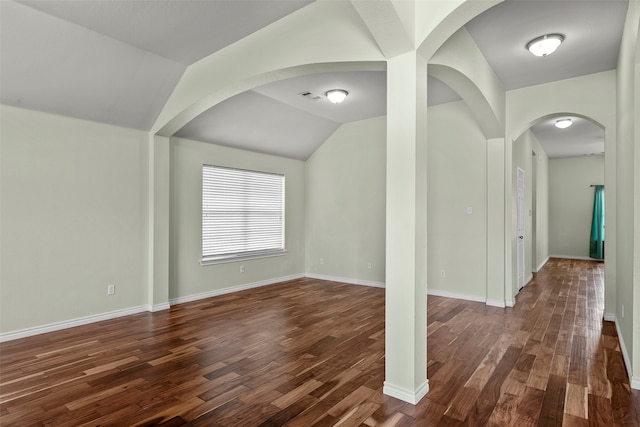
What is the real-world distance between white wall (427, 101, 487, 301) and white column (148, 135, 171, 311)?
3984mm

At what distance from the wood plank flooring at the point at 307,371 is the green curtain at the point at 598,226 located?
618cm

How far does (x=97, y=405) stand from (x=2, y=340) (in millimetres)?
2093

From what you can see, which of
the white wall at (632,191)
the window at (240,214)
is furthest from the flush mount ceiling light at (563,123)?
the window at (240,214)

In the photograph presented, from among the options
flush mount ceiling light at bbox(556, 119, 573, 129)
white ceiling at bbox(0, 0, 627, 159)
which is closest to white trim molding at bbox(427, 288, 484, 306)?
white ceiling at bbox(0, 0, 627, 159)

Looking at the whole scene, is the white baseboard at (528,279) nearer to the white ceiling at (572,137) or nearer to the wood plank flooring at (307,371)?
the wood plank flooring at (307,371)

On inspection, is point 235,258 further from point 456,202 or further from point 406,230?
point 406,230

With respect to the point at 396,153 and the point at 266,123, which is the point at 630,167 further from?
the point at 266,123

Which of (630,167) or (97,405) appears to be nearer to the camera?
(97,405)

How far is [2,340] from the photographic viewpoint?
358 centimetres

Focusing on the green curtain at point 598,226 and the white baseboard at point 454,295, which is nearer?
the white baseboard at point 454,295

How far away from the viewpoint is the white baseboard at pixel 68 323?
365 cm

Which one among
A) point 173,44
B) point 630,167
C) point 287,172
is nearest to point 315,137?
point 287,172

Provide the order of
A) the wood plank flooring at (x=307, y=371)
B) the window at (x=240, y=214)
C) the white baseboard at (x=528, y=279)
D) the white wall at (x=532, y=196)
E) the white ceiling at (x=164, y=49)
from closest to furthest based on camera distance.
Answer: the wood plank flooring at (x=307, y=371)
the white ceiling at (x=164, y=49)
the window at (x=240, y=214)
the white wall at (x=532, y=196)
the white baseboard at (x=528, y=279)

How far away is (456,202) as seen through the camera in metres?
5.41
